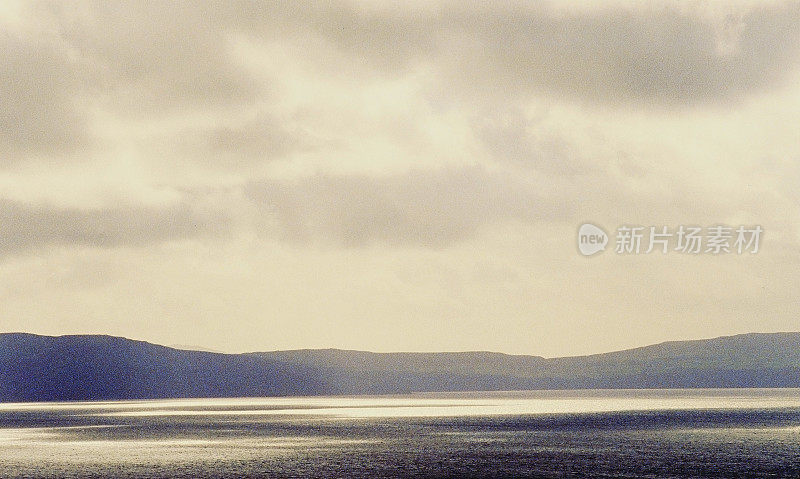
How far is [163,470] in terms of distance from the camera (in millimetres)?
101812

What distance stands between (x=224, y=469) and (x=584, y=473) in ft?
138

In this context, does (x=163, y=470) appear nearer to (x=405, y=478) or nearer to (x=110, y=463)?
(x=110, y=463)

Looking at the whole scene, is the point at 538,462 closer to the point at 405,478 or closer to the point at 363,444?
the point at 405,478

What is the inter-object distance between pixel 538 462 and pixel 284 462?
32.2 metres

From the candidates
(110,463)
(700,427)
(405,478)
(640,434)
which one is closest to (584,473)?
(405,478)

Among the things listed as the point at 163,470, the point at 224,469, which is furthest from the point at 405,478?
the point at 163,470

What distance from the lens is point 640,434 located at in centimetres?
16200

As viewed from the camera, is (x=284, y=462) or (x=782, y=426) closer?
(x=284, y=462)

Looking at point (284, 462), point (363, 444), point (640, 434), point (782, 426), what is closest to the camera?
point (284, 462)

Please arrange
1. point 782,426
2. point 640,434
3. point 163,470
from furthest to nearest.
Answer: point 782,426 < point 640,434 < point 163,470

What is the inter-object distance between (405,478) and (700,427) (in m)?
111

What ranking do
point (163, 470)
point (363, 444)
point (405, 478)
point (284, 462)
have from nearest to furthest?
1. point (405, 478)
2. point (163, 470)
3. point (284, 462)
4. point (363, 444)

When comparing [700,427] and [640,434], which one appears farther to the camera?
[700,427]

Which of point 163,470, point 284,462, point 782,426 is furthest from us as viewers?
point 782,426
